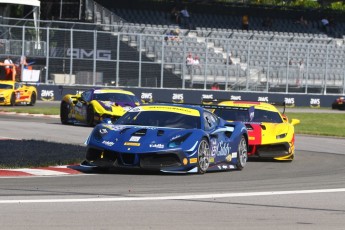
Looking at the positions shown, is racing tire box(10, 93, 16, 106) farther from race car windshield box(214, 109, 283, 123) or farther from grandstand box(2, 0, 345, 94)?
race car windshield box(214, 109, 283, 123)

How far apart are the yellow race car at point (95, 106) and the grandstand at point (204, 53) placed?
14926 millimetres

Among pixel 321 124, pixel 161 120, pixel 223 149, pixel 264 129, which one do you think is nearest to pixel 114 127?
pixel 161 120

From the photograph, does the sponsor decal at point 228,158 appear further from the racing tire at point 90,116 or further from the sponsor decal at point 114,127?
the racing tire at point 90,116

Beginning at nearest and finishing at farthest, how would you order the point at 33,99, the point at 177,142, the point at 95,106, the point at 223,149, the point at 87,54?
the point at 177,142 → the point at 223,149 → the point at 95,106 → the point at 33,99 → the point at 87,54

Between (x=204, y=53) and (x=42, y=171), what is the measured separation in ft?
104

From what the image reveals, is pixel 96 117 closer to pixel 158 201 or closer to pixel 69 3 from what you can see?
pixel 158 201

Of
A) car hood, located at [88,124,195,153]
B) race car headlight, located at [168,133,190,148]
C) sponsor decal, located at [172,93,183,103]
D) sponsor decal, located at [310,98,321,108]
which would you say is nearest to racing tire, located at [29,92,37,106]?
A: sponsor decal, located at [172,93,183,103]

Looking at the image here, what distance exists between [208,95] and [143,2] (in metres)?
8.41

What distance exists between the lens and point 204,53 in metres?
44.7

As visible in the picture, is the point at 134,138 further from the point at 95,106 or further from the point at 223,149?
the point at 95,106

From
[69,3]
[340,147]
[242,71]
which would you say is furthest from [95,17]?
[340,147]

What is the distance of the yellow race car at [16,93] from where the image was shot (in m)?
36.7

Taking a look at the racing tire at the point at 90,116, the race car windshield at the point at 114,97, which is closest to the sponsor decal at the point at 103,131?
the racing tire at the point at 90,116

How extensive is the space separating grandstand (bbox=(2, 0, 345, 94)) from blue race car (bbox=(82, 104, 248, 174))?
2694 cm
